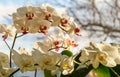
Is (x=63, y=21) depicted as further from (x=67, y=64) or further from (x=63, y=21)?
(x=67, y=64)

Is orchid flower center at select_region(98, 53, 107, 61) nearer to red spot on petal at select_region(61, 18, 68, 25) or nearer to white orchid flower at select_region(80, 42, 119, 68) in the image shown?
white orchid flower at select_region(80, 42, 119, 68)

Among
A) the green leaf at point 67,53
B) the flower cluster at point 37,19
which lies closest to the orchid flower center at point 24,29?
the flower cluster at point 37,19

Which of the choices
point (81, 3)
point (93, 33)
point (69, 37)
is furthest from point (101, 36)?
point (69, 37)

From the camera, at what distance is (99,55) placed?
0.52m

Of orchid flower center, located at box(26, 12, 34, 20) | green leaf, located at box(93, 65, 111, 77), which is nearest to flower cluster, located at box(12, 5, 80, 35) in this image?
orchid flower center, located at box(26, 12, 34, 20)

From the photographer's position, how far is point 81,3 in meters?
4.39

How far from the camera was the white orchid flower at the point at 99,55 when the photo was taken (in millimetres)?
517

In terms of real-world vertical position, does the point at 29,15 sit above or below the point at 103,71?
above

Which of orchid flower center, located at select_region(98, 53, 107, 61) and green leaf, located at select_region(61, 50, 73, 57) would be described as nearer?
orchid flower center, located at select_region(98, 53, 107, 61)

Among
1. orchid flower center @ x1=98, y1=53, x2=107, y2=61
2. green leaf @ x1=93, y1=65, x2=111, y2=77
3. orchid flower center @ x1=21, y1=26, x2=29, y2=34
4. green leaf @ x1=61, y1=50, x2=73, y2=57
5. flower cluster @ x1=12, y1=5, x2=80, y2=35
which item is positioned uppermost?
flower cluster @ x1=12, y1=5, x2=80, y2=35

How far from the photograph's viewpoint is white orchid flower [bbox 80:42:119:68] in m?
0.52

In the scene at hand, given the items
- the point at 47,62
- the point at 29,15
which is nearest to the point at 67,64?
the point at 47,62

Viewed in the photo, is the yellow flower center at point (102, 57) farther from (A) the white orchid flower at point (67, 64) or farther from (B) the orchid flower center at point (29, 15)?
(B) the orchid flower center at point (29, 15)

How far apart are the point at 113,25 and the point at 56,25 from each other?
378cm
